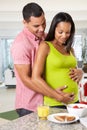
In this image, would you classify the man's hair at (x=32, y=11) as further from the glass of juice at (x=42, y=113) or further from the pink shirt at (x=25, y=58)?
the glass of juice at (x=42, y=113)

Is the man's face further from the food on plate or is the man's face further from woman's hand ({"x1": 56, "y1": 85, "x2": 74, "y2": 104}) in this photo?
the food on plate

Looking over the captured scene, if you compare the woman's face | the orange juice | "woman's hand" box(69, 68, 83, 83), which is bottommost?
the orange juice

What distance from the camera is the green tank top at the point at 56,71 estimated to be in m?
1.76

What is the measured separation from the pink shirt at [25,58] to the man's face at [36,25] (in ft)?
0.12

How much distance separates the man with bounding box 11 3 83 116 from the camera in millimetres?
1772

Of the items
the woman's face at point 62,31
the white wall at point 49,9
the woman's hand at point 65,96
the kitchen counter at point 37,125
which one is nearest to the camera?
the kitchen counter at point 37,125

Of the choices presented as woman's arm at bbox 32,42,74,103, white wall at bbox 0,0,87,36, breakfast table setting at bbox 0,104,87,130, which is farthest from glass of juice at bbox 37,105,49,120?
white wall at bbox 0,0,87,36

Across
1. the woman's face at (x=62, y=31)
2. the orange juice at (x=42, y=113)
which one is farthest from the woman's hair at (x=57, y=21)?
the orange juice at (x=42, y=113)

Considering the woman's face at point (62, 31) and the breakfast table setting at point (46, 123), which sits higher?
the woman's face at point (62, 31)

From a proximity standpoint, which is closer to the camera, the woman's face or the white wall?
the woman's face

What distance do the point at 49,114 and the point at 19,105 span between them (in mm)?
451

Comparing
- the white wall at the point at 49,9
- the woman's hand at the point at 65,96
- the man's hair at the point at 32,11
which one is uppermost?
the white wall at the point at 49,9

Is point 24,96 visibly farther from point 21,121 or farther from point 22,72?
point 21,121

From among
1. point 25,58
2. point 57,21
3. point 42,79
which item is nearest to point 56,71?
point 42,79
